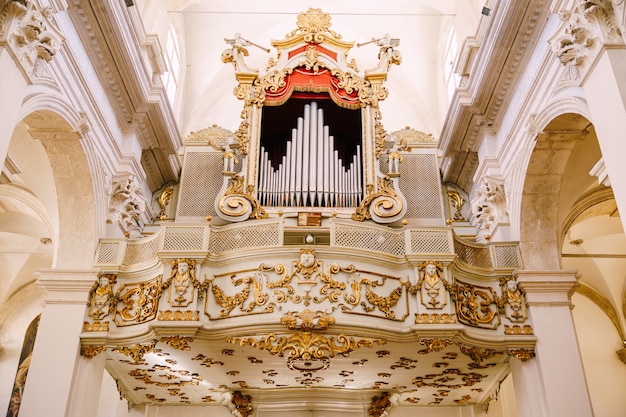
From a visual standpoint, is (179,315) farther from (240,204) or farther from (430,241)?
(430,241)

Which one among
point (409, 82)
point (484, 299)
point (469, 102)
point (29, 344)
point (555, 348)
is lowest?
point (555, 348)

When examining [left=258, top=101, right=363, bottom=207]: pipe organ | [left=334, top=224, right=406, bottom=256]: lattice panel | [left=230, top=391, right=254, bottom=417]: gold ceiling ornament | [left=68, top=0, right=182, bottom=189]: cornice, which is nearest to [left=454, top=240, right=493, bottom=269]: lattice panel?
[left=334, top=224, right=406, bottom=256]: lattice panel

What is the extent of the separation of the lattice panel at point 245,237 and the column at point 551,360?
3.55 m

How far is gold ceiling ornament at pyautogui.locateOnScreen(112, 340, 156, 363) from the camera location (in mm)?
9125

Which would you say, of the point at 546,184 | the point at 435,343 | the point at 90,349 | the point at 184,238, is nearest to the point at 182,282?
the point at 184,238

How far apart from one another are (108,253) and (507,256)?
5905 mm

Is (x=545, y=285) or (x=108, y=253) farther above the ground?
(x=108, y=253)

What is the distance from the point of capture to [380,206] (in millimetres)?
10508

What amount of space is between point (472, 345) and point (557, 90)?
11.7ft

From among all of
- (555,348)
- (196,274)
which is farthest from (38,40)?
(555,348)

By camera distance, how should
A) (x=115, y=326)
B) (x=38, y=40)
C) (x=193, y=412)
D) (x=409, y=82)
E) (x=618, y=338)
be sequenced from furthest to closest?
(x=409, y=82), (x=618, y=338), (x=193, y=412), (x=115, y=326), (x=38, y=40)

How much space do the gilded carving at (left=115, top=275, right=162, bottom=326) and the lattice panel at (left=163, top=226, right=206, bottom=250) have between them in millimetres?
486

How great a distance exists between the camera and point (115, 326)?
30.6 ft

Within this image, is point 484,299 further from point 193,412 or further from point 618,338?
point 618,338
